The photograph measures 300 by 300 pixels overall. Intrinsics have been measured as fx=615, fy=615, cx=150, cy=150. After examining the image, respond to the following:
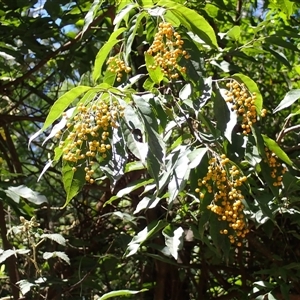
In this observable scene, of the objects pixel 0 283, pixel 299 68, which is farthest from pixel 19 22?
pixel 299 68

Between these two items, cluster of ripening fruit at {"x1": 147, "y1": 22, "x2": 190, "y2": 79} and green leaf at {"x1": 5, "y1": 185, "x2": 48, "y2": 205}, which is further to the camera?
green leaf at {"x1": 5, "y1": 185, "x2": 48, "y2": 205}

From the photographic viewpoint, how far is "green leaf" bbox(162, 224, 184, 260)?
61.9 inches

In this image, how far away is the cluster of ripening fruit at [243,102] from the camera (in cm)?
133

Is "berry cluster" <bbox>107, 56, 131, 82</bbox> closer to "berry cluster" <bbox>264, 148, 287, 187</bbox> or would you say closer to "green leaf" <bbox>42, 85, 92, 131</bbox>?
"green leaf" <bbox>42, 85, 92, 131</bbox>

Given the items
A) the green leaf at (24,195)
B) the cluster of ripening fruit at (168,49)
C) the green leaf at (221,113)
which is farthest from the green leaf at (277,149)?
the green leaf at (24,195)

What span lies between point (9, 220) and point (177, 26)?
131 centimetres

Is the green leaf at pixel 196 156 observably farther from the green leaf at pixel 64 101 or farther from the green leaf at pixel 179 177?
the green leaf at pixel 64 101

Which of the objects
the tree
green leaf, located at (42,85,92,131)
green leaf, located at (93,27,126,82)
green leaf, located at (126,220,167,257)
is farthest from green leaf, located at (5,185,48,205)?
green leaf, located at (42,85,92,131)

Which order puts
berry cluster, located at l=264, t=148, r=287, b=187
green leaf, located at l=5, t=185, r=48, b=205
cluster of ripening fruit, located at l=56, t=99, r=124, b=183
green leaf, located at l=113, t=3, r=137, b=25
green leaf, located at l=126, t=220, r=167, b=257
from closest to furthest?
cluster of ripening fruit, located at l=56, t=99, r=124, b=183 → green leaf, located at l=113, t=3, r=137, b=25 → berry cluster, located at l=264, t=148, r=287, b=187 → green leaf, located at l=126, t=220, r=167, b=257 → green leaf, located at l=5, t=185, r=48, b=205

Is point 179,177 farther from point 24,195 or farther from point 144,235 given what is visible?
point 24,195

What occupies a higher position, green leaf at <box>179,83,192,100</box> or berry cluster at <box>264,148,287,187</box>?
green leaf at <box>179,83,192,100</box>

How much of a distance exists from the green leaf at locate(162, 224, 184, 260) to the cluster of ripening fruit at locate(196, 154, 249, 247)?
24 centimetres

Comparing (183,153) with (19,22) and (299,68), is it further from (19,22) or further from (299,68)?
(19,22)

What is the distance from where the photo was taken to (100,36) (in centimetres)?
228
